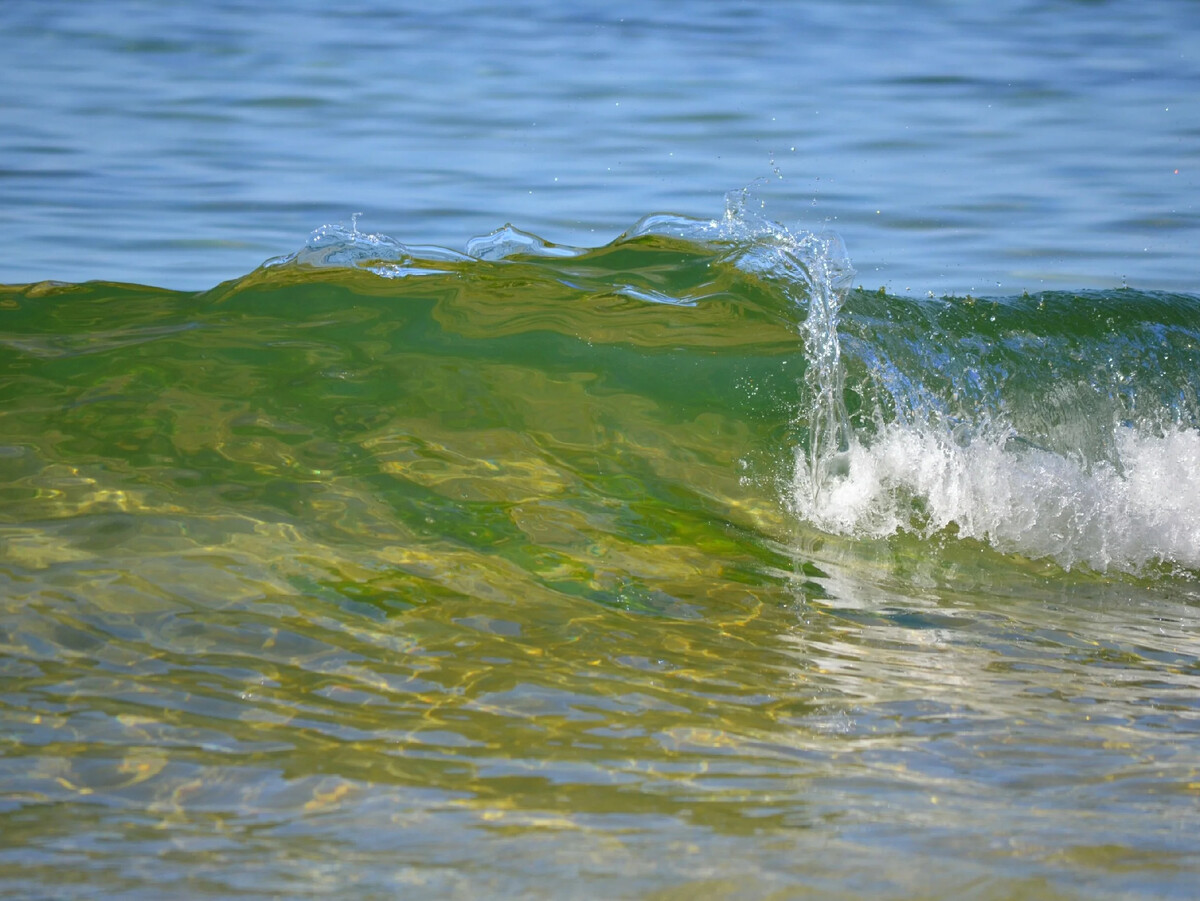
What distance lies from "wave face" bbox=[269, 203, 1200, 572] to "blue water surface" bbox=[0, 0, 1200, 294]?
0.54 metres

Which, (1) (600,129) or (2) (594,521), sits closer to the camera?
(2) (594,521)

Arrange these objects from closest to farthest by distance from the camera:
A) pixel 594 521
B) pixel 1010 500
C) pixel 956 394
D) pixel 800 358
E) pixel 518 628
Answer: pixel 518 628 < pixel 594 521 < pixel 1010 500 < pixel 956 394 < pixel 800 358

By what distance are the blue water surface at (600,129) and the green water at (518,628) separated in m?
1.51

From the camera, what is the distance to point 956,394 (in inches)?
212

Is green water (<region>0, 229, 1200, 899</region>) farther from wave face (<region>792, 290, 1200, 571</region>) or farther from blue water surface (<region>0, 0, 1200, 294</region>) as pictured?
blue water surface (<region>0, 0, 1200, 294</region>)

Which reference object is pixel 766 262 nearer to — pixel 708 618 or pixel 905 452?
pixel 905 452

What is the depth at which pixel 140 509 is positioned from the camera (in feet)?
12.7

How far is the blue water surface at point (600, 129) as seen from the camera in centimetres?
826

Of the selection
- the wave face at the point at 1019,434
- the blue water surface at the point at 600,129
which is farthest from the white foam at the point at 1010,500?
the blue water surface at the point at 600,129

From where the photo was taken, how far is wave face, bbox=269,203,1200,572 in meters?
4.62

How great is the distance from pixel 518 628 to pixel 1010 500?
2248mm

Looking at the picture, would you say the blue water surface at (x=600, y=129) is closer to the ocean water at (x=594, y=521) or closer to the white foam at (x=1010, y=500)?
the ocean water at (x=594, y=521)

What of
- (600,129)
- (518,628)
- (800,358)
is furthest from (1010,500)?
(600,129)

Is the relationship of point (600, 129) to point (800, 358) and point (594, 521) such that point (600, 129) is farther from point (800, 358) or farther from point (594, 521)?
point (594, 521)
